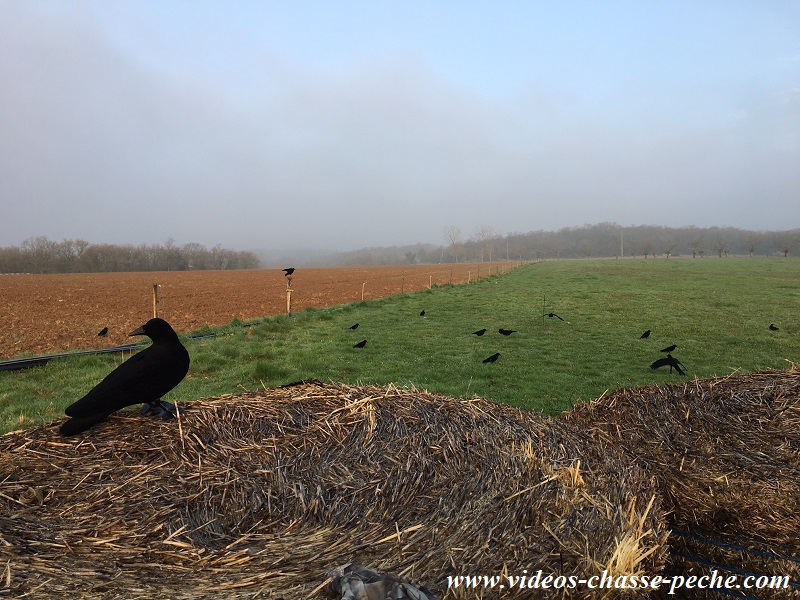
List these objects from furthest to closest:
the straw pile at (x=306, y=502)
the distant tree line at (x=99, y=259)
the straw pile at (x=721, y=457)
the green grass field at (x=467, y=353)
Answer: the distant tree line at (x=99, y=259) → the green grass field at (x=467, y=353) → the straw pile at (x=721, y=457) → the straw pile at (x=306, y=502)

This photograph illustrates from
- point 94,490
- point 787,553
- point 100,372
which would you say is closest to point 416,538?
point 94,490

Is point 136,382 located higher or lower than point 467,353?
higher

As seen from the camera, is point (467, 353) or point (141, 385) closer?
point (141, 385)

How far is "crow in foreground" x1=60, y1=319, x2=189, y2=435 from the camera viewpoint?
2.96 m

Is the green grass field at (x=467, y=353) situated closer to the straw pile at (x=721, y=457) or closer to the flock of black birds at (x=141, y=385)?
the straw pile at (x=721, y=457)

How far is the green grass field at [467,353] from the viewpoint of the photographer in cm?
1023

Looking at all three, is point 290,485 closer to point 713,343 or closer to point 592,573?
point 592,573

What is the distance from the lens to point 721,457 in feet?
9.87

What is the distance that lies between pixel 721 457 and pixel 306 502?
9.25 ft

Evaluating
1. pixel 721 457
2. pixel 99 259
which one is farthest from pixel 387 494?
pixel 99 259

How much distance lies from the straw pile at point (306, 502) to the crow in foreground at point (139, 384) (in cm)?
13

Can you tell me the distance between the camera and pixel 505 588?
5.66 ft

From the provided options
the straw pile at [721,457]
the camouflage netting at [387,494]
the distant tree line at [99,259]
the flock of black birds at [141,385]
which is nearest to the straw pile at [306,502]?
the camouflage netting at [387,494]

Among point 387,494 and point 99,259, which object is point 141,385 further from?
point 99,259
